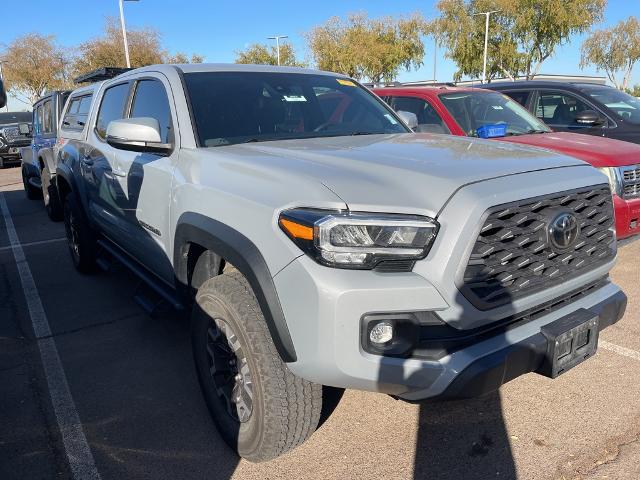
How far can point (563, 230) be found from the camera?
230cm

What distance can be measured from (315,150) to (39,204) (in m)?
9.51

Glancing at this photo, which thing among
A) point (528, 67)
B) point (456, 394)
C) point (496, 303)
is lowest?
point (456, 394)

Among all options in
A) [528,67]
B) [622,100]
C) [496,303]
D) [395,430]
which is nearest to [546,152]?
[496,303]

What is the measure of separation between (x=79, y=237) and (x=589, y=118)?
5782mm

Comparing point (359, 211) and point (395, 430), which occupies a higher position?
point (359, 211)

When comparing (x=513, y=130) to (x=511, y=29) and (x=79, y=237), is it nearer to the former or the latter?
(x=79, y=237)

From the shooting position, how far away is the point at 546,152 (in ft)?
9.20

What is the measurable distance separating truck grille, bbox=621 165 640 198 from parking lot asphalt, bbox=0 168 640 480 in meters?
1.14

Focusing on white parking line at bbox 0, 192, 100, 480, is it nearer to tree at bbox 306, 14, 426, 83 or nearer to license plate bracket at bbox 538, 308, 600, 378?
license plate bracket at bbox 538, 308, 600, 378

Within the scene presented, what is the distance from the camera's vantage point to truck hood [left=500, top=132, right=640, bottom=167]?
463cm

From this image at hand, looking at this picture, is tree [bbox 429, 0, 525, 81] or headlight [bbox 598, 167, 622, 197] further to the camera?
tree [bbox 429, 0, 525, 81]

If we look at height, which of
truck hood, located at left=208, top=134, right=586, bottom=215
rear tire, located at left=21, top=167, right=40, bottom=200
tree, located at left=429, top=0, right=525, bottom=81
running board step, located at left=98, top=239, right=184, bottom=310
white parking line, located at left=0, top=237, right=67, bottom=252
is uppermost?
tree, located at left=429, top=0, right=525, bottom=81

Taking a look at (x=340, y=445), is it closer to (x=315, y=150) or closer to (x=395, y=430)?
(x=395, y=430)

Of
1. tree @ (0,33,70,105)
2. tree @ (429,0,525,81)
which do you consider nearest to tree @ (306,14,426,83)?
tree @ (429,0,525,81)
